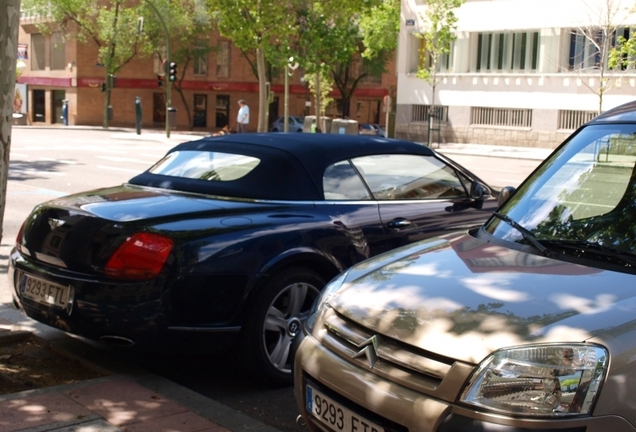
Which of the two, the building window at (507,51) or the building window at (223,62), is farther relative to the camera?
the building window at (223,62)

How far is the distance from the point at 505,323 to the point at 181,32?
5397 cm

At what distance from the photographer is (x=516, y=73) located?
39.1m

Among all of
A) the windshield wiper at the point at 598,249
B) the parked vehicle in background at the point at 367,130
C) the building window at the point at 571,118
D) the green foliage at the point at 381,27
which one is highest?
the green foliage at the point at 381,27

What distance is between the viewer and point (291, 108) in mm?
62719

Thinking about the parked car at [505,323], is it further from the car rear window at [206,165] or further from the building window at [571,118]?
the building window at [571,118]

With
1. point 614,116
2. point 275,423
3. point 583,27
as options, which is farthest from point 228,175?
point 583,27

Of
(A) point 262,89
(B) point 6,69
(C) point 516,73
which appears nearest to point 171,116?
(A) point 262,89

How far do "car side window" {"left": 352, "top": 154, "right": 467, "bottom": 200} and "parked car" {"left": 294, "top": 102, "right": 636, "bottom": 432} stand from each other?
1.73m

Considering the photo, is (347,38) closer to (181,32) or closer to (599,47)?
(599,47)

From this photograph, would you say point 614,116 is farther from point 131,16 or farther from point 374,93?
point 374,93

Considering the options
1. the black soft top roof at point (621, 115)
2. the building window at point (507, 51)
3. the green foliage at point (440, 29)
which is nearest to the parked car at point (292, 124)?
the green foliage at point (440, 29)

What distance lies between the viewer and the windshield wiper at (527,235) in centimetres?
358

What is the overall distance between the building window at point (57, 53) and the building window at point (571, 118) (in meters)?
34.0

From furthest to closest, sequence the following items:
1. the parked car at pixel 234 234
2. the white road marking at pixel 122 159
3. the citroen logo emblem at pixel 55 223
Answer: the white road marking at pixel 122 159, the citroen logo emblem at pixel 55 223, the parked car at pixel 234 234
